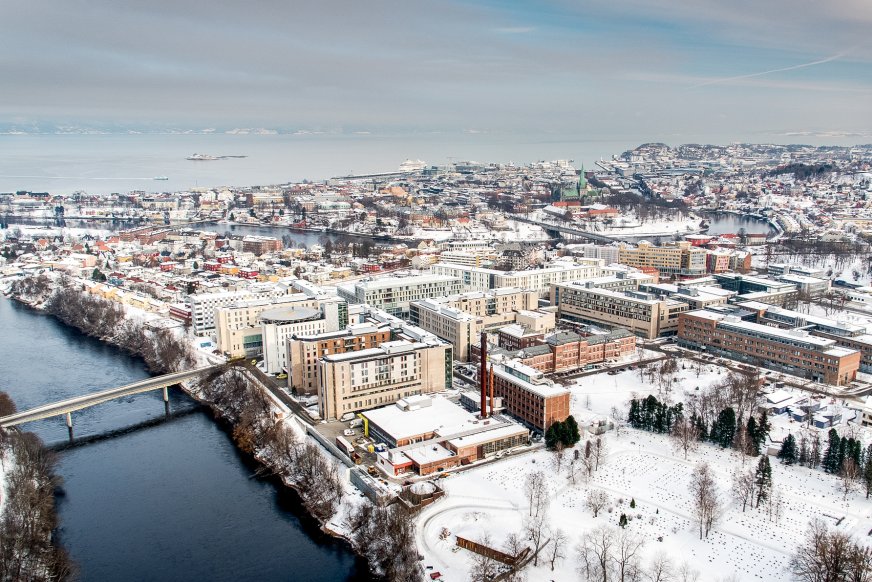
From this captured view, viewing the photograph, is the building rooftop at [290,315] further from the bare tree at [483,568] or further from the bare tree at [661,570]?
the bare tree at [661,570]

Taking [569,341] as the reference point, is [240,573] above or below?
below

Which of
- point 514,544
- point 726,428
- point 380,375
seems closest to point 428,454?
point 380,375

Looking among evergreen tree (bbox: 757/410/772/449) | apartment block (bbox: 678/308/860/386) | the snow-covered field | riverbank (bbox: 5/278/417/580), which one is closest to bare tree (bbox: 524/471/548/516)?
the snow-covered field

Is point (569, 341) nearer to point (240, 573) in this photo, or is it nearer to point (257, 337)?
point (257, 337)

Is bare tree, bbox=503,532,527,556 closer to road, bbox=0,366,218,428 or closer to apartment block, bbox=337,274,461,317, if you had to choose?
road, bbox=0,366,218,428

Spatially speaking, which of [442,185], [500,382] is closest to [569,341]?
[500,382]

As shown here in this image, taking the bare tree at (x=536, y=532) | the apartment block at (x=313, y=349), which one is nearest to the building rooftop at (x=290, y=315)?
the apartment block at (x=313, y=349)

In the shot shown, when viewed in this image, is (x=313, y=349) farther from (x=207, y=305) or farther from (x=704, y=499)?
(x=704, y=499)
